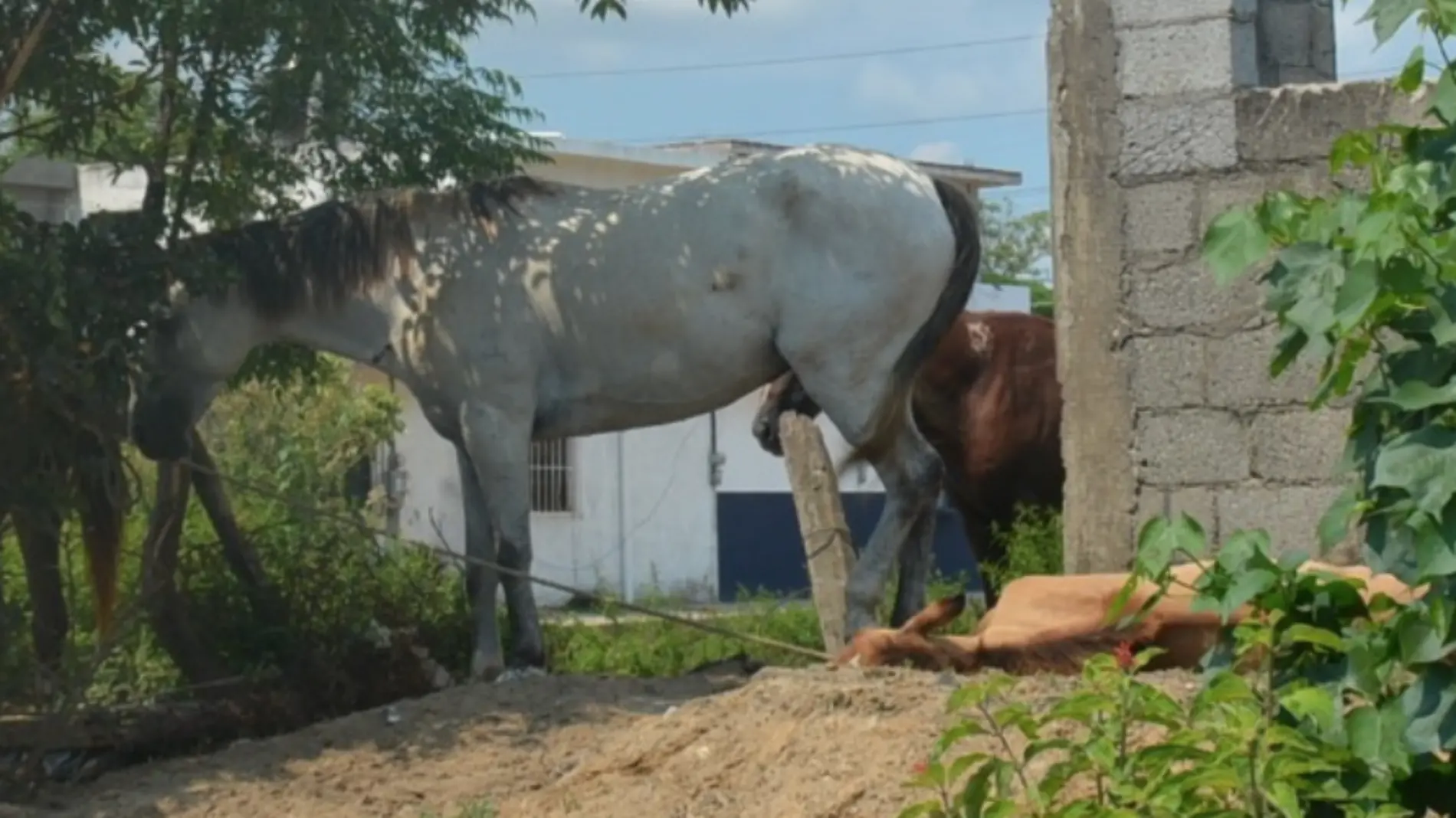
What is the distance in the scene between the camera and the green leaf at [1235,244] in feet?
13.9

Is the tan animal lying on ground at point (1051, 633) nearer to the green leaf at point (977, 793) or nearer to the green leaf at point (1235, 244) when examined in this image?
the green leaf at point (977, 793)

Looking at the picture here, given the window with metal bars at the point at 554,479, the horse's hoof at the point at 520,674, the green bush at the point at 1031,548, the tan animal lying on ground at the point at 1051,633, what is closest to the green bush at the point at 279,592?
the horse's hoof at the point at 520,674

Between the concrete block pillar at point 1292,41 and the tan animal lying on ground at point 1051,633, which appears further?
the concrete block pillar at point 1292,41

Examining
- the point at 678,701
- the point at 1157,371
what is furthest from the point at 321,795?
the point at 1157,371

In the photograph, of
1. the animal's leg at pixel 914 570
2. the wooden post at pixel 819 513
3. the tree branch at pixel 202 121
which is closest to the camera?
the tree branch at pixel 202 121

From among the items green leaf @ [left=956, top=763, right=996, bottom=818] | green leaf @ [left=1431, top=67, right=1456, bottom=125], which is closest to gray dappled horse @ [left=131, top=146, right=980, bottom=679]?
green leaf @ [left=956, top=763, right=996, bottom=818]

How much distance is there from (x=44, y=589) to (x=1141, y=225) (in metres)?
4.03

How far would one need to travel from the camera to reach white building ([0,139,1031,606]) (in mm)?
24250

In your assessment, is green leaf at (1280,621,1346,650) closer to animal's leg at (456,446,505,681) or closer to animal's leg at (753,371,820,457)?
animal's leg at (456,446,505,681)

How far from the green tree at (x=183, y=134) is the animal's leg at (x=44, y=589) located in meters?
0.35

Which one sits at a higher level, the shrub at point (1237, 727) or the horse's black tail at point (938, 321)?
the horse's black tail at point (938, 321)

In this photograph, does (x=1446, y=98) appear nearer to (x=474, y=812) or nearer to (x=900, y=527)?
(x=474, y=812)

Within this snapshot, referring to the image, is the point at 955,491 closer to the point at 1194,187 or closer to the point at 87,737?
the point at 1194,187

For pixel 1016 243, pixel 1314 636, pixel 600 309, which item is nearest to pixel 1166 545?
pixel 1314 636
